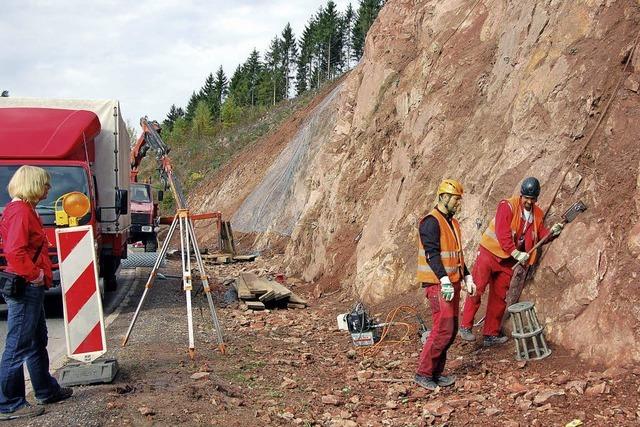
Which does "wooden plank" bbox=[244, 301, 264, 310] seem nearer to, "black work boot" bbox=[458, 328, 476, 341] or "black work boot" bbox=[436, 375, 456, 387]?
"black work boot" bbox=[458, 328, 476, 341]

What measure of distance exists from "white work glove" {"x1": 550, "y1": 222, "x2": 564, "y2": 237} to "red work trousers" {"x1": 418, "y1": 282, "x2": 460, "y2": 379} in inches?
61.9

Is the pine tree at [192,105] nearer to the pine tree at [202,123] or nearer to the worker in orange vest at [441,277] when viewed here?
the pine tree at [202,123]

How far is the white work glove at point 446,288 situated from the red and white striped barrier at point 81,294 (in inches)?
132

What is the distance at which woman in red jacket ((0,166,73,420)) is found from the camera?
4.99 metres

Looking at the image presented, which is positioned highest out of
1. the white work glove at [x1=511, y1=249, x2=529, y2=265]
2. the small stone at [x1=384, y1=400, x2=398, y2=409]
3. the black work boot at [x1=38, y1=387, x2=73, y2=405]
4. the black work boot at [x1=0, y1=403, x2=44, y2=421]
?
the white work glove at [x1=511, y1=249, x2=529, y2=265]

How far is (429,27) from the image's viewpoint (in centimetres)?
1374

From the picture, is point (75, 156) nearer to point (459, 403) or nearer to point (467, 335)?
point (467, 335)

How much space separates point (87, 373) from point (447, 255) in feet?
12.2

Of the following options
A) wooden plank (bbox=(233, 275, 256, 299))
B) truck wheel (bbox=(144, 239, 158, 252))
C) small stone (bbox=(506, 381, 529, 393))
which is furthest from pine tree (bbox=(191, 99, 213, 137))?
small stone (bbox=(506, 381, 529, 393))

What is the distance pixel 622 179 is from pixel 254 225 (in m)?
20.7

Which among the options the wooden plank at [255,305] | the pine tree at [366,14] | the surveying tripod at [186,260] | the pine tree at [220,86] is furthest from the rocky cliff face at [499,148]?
the pine tree at [220,86]

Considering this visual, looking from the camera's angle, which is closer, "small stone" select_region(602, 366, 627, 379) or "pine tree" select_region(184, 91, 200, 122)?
"small stone" select_region(602, 366, 627, 379)

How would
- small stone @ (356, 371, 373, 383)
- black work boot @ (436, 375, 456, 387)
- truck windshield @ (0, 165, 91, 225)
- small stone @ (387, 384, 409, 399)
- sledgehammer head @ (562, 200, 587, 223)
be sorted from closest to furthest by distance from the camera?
1. small stone @ (387, 384, 409, 399)
2. black work boot @ (436, 375, 456, 387)
3. small stone @ (356, 371, 373, 383)
4. sledgehammer head @ (562, 200, 587, 223)
5. truck windshield @ (0, 165, 91, 225)

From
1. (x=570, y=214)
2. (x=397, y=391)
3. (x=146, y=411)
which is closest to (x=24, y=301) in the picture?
(x=146, y=411)
